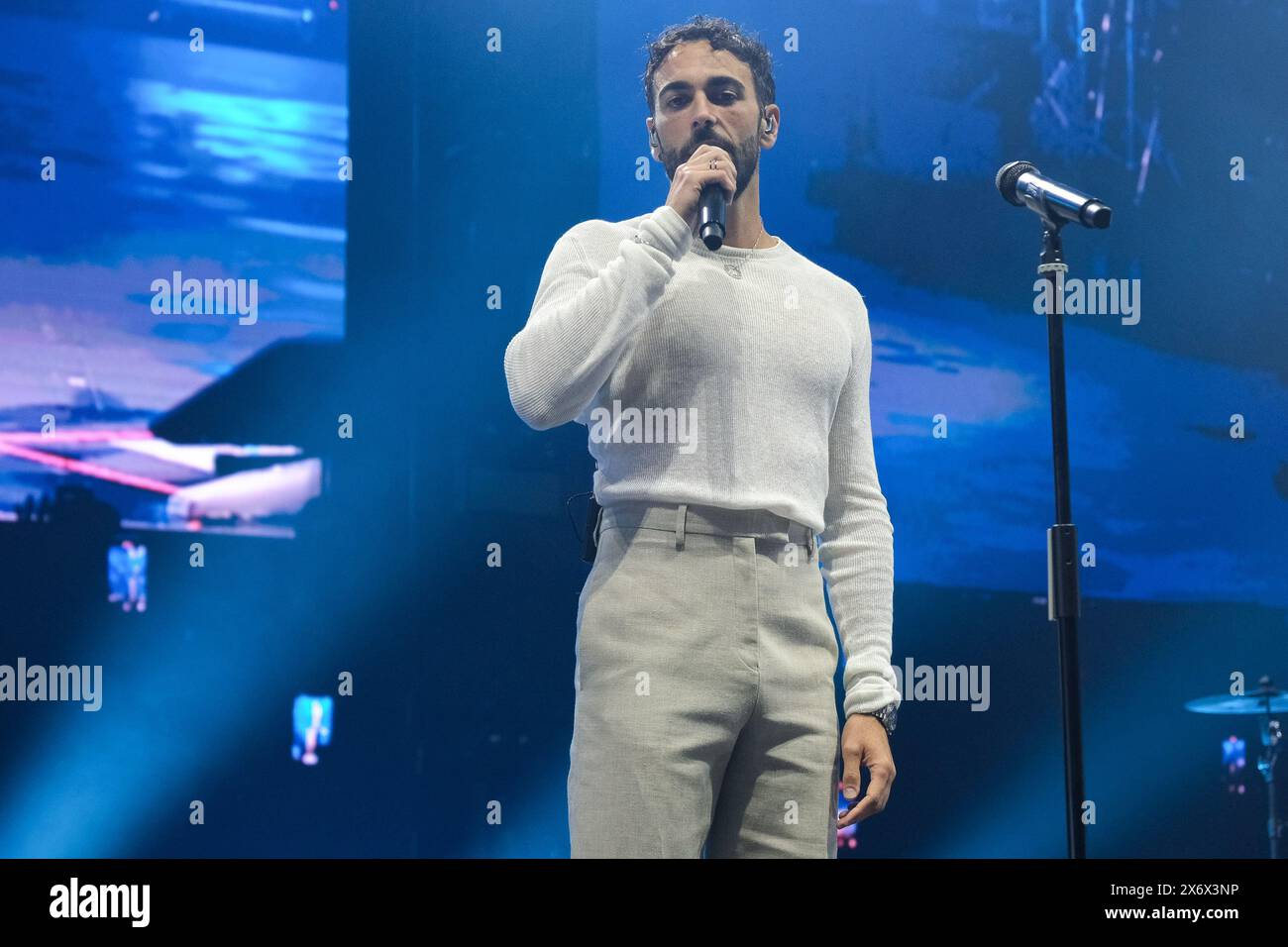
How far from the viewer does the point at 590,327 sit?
1.61m

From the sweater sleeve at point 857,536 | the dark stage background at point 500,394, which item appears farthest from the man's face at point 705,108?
the dark stage background at point 500,394

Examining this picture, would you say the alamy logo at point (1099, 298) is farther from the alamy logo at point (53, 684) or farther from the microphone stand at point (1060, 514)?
the alamy logo at point (53, 684)

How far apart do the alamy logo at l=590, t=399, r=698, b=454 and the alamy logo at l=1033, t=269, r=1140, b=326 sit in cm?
170

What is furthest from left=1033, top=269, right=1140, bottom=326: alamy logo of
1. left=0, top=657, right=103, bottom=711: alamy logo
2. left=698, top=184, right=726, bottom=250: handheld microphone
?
left=0, top=657, right=103, bottom=711: alamy logo

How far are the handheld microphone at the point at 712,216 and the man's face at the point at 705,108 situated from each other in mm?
123

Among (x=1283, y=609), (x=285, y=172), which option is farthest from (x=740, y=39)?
(x=1283, y=609)

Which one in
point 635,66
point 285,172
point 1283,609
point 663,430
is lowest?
point 1283,609

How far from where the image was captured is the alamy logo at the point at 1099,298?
3.11 m
